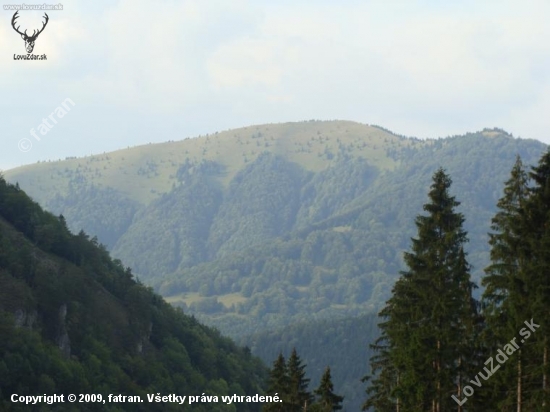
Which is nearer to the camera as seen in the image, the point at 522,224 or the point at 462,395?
the point at 522,224

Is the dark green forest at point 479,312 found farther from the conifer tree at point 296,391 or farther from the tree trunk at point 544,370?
the conifer tree at point 296,391

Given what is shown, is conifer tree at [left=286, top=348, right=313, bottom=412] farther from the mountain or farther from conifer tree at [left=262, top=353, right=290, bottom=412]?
the mountain

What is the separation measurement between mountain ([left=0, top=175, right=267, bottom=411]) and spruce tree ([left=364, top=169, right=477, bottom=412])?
73.5 metres

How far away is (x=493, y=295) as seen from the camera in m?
43.2

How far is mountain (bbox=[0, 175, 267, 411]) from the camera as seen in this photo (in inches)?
4801

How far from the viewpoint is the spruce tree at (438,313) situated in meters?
45.4

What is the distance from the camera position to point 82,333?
5418 inches

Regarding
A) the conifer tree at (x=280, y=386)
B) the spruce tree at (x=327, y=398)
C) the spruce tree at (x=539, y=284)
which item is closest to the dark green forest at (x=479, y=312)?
the spruce tree at (x=539, y=284)

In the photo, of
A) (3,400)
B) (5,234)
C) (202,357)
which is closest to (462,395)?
(3,400)

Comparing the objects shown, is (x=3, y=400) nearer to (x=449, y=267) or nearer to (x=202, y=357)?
(x=202, y=357)

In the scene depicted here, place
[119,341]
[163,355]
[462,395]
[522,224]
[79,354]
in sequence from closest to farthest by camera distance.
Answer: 1. [522,224]
2. [462,395]
3. [79,354]
4. [119,341]
5. [163,355]

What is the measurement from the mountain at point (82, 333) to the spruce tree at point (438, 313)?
241 ft

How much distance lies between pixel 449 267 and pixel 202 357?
403 ft

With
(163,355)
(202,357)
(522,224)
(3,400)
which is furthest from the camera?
(202,357)
